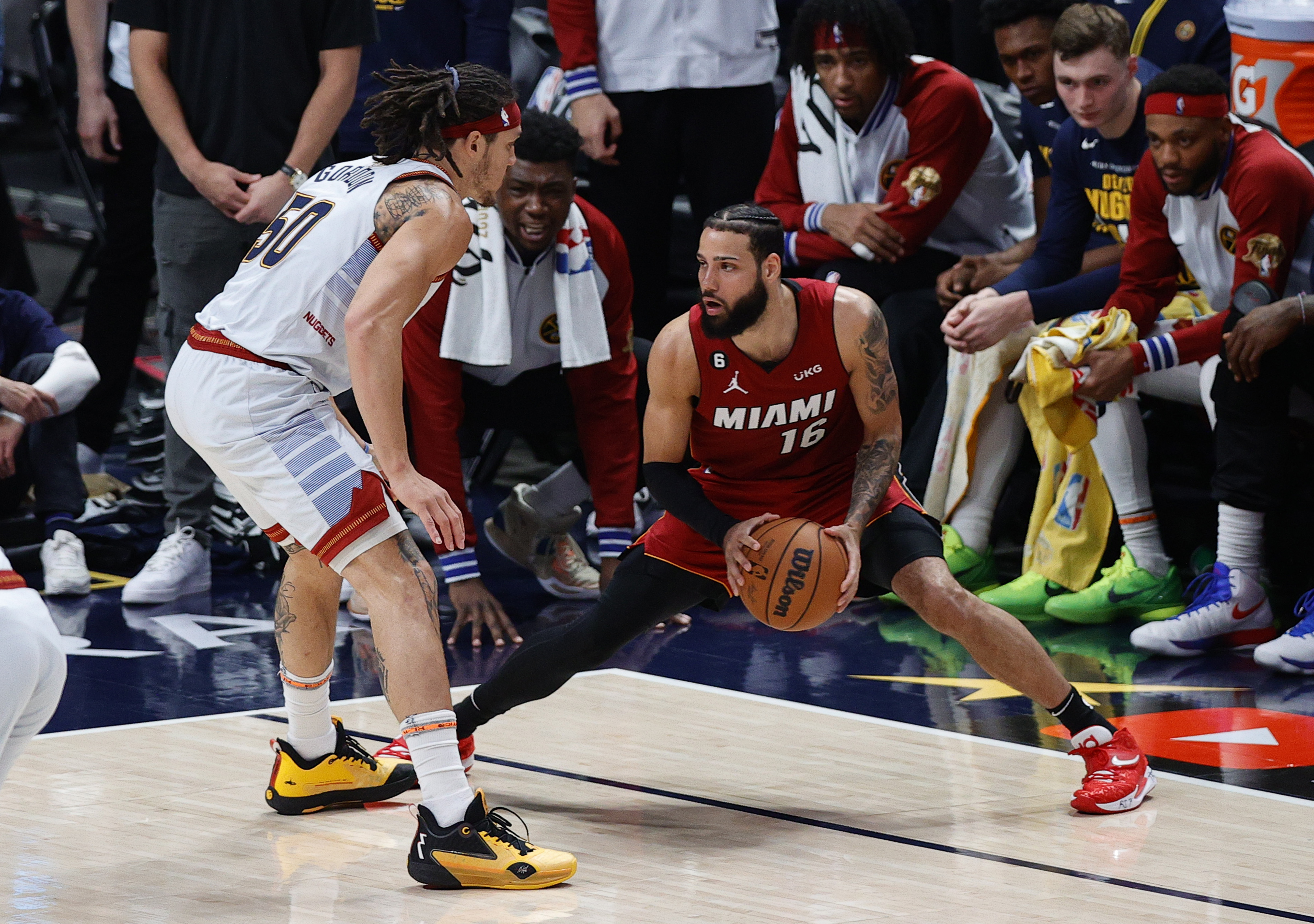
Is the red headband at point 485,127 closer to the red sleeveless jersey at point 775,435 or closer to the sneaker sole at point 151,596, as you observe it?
the red sleeveless jersey at point 775,435

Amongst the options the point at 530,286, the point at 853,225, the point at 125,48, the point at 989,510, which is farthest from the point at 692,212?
the point at 125,48

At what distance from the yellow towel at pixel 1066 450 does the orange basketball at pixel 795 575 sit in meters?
2.01

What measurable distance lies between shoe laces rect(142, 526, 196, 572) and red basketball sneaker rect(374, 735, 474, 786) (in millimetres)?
2058

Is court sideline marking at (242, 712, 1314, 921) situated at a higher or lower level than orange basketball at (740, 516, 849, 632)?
lower

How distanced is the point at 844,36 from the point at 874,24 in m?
0.12

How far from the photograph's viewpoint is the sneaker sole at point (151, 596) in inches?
244

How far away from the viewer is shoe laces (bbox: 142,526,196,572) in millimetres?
6258

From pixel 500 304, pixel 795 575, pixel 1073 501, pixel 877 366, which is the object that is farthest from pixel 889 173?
pixel 795 575

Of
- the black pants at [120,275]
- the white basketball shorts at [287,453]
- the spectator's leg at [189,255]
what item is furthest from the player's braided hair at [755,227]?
the black pants at [120,275]

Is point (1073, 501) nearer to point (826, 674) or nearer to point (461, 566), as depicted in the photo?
point (826, 674)

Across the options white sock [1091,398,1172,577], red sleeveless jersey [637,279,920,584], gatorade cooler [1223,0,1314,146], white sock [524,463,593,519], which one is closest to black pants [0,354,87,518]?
white sock [524,463,593,519]

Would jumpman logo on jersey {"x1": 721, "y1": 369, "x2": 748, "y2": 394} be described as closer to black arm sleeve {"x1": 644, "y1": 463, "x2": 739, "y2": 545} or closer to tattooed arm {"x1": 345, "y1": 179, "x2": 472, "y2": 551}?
black arm sleeve {"x1": 644, "y1": 463, "x2": 739, "y2": 545}

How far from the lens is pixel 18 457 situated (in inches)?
255

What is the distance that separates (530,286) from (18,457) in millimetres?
2034
